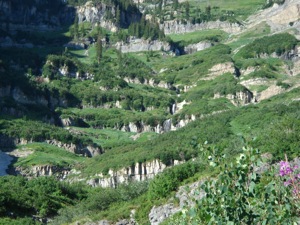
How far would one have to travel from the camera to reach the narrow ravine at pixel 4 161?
12407 centimetres

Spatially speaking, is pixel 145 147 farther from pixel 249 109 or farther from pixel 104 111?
pixel 104 111

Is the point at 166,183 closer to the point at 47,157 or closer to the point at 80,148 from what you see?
the point at 47,157

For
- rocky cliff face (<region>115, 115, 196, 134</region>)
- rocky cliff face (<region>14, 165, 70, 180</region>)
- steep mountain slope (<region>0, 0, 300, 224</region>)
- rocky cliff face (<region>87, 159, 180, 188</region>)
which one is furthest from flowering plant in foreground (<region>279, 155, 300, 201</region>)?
rocky cliff face (<region>115, 115, 196, 134</region>)

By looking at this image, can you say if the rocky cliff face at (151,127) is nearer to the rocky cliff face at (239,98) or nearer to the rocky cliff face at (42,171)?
the rocky cliff face at (239,98)

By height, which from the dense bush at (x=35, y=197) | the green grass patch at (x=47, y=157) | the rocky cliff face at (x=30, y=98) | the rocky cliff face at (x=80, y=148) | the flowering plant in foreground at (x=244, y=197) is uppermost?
the flowering plant in foreground at (x=244, y=197)

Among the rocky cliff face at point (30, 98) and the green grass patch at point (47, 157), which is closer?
the green grass patch at point (47, 157)

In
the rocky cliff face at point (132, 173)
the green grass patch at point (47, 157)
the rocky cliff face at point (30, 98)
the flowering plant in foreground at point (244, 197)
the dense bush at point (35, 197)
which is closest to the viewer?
the flowering plant in foreground at point (244, 197)

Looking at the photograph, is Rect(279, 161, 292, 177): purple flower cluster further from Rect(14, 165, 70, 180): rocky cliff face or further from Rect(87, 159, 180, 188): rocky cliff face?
Rect(14, 165, 70, 180): rocky cliff face

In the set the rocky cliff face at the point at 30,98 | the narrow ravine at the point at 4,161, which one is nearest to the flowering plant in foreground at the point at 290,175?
the narrow ravine at the point at 4,161

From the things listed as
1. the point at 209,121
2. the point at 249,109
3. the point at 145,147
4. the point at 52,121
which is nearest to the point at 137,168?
the point at 145,147

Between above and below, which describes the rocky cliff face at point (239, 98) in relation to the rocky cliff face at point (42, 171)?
above

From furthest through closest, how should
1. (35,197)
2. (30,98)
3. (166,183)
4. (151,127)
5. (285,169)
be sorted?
(30,98)
(151,127)
(35,197)
(166,183)
(285,169)

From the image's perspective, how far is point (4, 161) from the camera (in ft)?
429

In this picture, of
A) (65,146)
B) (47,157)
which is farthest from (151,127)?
(47,157)
